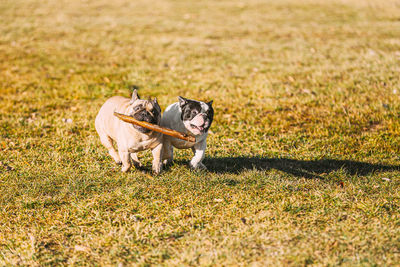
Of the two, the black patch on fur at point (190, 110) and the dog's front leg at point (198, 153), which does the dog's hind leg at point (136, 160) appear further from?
the black patch on fur at point (190, 110)

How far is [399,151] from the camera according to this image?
23.7ft

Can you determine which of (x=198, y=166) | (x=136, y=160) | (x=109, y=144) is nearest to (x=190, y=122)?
(x=198, y=166)

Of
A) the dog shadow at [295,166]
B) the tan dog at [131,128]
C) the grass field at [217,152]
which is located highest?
the tan dog at [131,128]

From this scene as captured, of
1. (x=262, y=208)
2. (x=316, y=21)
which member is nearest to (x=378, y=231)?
(x=262, y=208)

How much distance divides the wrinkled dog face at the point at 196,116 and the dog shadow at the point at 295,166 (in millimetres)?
1269

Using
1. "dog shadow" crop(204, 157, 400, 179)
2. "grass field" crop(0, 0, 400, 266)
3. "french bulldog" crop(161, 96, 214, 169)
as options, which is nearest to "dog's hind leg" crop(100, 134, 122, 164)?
"grass field" crop(0, 0, 400, 266)

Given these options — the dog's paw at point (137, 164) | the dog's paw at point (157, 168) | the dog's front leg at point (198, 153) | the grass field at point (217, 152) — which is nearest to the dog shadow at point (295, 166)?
the grass field at point (217, 152)

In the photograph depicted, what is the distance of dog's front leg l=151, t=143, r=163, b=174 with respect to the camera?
523cm

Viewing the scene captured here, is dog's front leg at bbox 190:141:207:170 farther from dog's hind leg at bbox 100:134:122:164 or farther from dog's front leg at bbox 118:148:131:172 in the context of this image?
dog's hind leg at bbox 100:134:122:164

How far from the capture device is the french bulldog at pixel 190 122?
489cm

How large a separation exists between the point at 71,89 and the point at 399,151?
8.01m

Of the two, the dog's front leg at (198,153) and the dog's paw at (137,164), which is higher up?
the dog's front leg at (198,153)

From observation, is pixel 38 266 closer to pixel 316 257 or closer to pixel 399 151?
pixel 316 257

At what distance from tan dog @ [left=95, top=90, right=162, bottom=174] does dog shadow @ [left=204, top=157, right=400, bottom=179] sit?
1.29 meters
